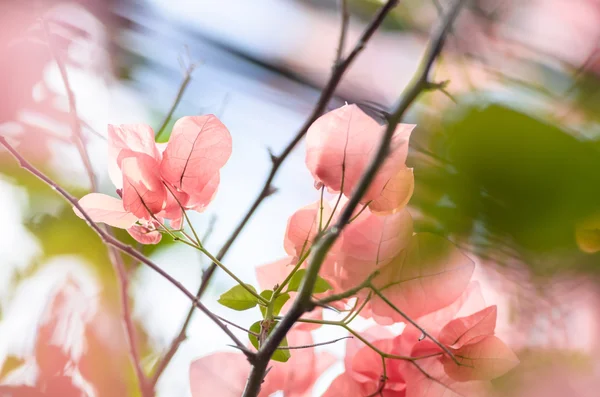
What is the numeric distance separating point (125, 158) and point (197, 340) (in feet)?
1.01

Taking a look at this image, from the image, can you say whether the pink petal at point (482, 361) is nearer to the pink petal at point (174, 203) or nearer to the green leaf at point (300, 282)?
the green leaf at point (300, 282)

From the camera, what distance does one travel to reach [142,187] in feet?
1.04

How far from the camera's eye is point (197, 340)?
0.56 meters

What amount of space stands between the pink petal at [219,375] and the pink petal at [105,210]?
105mm

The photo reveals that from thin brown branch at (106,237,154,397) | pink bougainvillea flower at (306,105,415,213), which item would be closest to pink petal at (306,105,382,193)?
pink bougainvillea flower at (306,105,415,213)

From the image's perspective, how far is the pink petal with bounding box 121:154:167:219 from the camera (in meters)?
0.31

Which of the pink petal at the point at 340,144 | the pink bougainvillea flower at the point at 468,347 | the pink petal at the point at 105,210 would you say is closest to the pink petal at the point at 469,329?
the pink bougainvillea flower at the point at 468,347

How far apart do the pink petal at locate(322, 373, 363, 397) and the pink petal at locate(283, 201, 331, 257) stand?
8cm

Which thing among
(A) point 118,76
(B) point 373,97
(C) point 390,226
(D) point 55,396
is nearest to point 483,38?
(C) point 390,226

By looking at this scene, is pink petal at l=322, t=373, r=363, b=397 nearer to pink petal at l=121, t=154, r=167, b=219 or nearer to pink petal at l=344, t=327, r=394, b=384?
pink petal at l=344, t=327, r=394, b=384

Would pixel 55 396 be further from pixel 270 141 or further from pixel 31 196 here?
pixel 270 141

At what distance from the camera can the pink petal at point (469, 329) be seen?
305 mm

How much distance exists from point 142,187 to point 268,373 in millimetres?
152

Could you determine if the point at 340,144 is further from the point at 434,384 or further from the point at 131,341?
the point at 131,341
